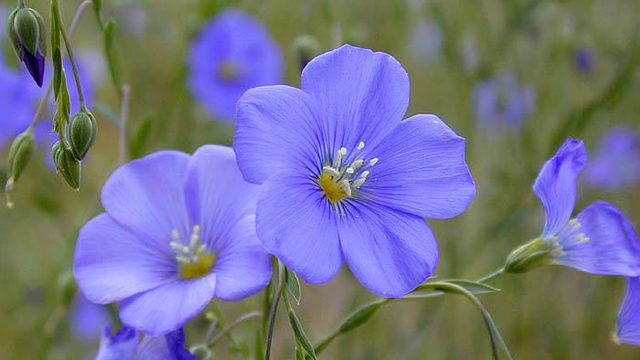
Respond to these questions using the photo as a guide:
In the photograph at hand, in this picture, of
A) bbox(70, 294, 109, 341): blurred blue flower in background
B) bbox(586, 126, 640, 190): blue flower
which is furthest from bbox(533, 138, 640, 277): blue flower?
bbox(586, 126, 640, 190): blue flower

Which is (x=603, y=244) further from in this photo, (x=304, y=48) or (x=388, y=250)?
(x=304, y=48)

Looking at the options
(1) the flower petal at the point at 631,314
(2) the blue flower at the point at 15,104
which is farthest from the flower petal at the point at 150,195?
(2) the blue flower at the point at 15,104

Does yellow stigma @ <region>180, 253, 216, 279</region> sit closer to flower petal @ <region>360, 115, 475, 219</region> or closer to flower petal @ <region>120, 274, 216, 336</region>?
flower petal @ <region>120, 274, 216, 336</region>

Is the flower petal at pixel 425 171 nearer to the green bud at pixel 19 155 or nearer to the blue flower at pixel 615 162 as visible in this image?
the green bud at pixel 19 155

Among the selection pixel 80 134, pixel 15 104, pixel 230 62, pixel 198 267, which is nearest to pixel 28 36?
pixel 80 134

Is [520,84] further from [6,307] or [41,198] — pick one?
[6,307]
